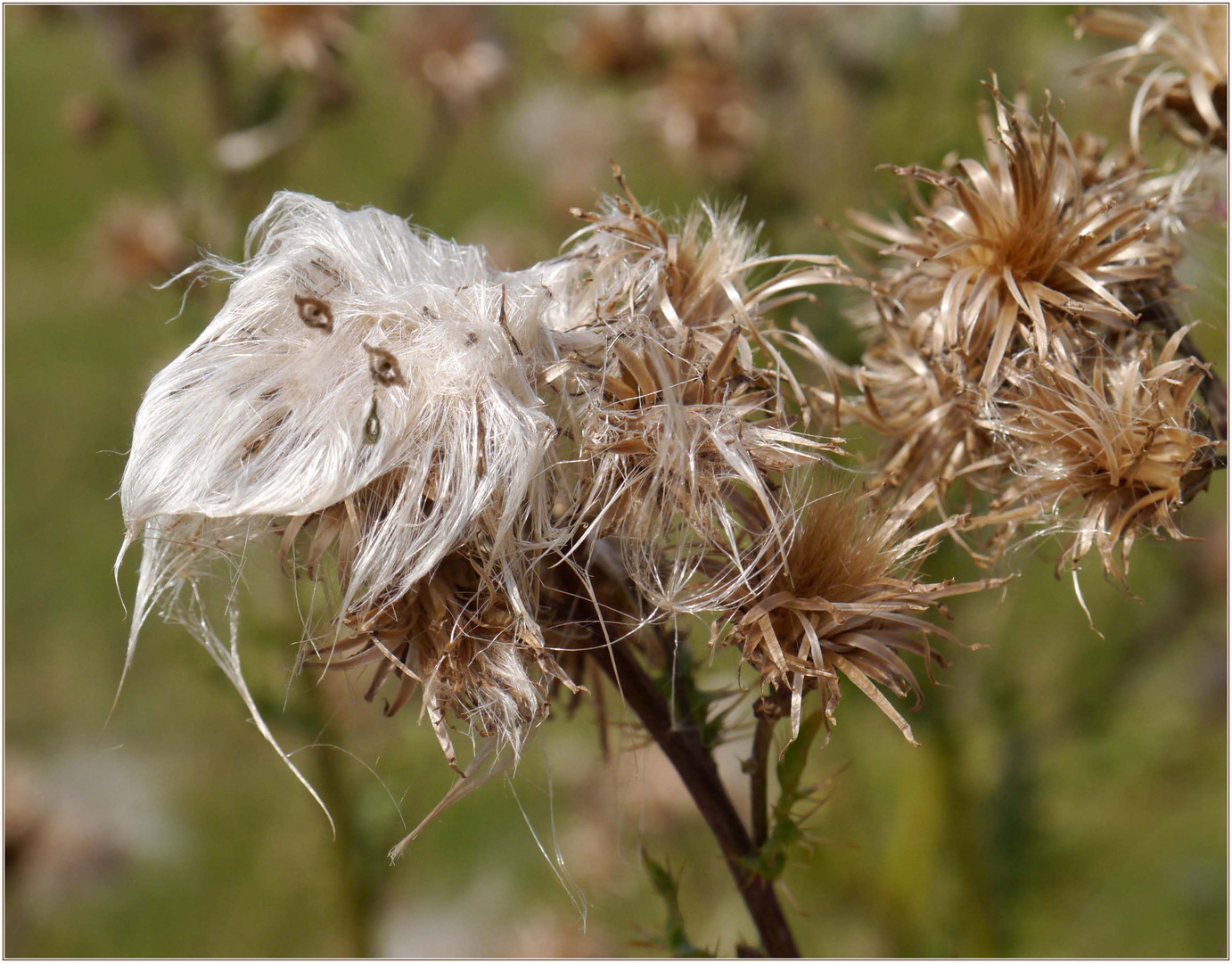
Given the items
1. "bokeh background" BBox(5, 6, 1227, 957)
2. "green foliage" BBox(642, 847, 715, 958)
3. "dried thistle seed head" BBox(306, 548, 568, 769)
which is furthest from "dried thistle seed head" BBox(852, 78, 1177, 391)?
"green foliage" BBox(642, 847, 715, 958)

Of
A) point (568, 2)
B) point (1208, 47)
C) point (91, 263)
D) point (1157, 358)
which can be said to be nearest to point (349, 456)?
point (1157, 358)

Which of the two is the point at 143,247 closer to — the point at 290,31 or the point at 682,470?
the point at 290,31

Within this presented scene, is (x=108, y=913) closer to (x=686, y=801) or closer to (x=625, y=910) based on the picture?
(x=625, y=910)

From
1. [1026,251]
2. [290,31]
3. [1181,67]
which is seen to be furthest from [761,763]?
[290,31]

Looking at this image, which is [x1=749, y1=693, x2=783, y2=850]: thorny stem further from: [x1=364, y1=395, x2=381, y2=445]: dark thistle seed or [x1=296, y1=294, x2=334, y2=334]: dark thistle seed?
[x1=296, y1=294, x2=334, y2=334]: dark thistle seed

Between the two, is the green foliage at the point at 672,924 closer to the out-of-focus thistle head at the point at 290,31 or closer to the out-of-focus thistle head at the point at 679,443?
the out-of-focus thistle head at the point at 679,443
